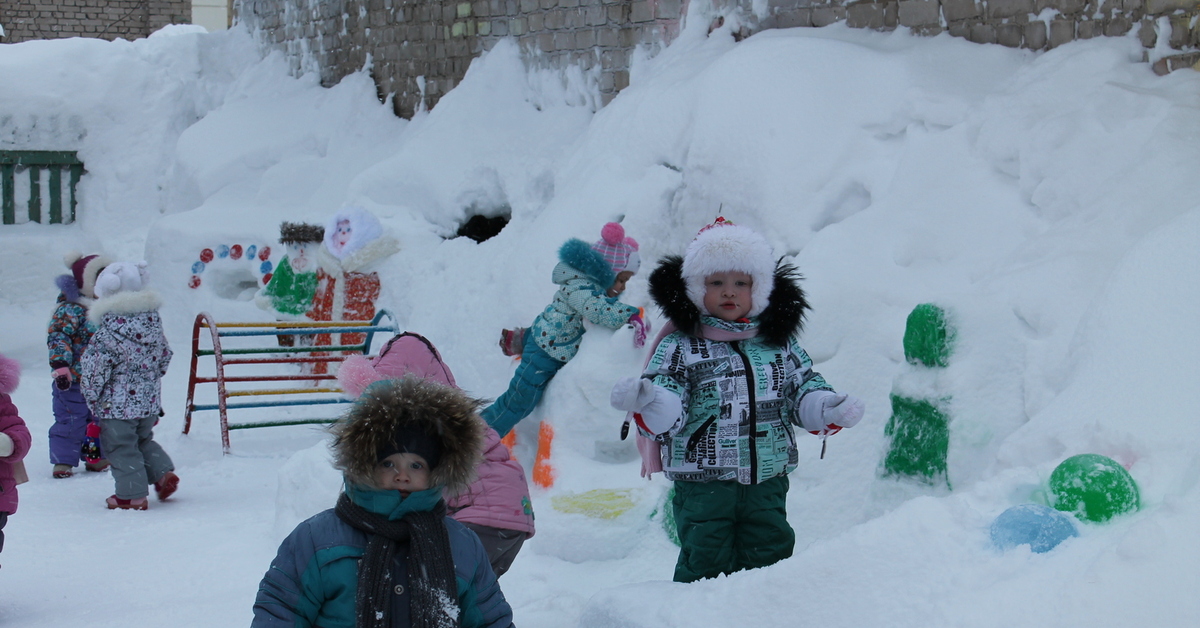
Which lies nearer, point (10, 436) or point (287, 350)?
point (10, 436)

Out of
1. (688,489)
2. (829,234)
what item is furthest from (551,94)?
(688,489)

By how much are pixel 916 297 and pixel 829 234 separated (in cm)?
80

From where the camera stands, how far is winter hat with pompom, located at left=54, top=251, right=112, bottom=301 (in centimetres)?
625

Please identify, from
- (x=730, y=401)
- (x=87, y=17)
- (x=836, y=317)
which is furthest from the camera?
(x=87, y=17)

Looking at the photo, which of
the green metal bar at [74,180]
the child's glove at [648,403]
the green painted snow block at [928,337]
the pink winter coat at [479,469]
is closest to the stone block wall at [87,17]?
the green metal bar at [74,180]

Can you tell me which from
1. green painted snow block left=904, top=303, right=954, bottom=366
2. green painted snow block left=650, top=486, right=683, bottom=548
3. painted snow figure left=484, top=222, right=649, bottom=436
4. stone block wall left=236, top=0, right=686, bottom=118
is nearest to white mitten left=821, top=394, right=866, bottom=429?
green painted snow block left=904, top=303, right=954, bottom=366

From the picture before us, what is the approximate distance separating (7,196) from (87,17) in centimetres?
950

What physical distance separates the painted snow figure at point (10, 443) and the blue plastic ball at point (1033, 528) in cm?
330

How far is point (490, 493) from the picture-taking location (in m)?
3.17

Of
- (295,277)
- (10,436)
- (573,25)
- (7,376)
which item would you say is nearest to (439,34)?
(573,25)

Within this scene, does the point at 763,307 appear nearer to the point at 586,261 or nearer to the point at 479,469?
the point at 479,469

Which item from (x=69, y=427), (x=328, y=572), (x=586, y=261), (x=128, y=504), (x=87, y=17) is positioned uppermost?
(x=87, y=17)

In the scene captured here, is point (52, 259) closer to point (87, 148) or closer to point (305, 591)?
point (87, 148)

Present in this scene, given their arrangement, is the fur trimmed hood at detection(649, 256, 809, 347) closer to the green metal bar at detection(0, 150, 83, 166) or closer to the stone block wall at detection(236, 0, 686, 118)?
the stone block wall at detection(236, 0, 686, 118)
